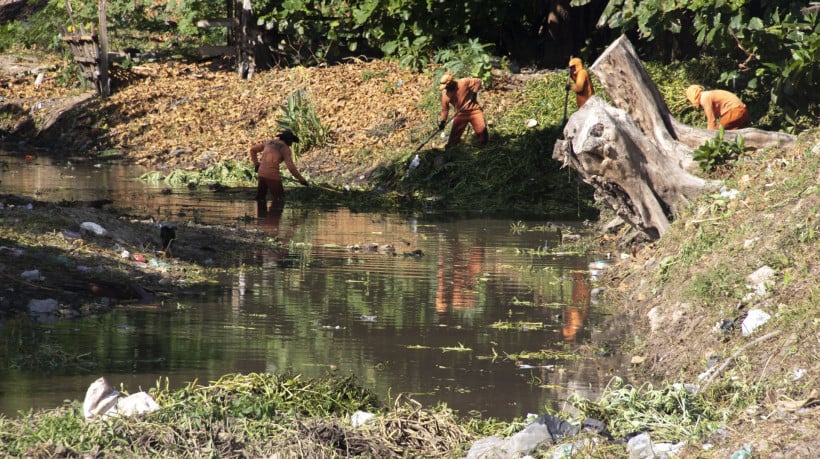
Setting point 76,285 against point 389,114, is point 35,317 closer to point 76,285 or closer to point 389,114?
point 76,285

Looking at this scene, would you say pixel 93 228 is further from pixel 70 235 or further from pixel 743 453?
pixel 743 453

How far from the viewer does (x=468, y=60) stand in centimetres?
2100

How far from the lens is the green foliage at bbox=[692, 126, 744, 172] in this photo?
1043 cm

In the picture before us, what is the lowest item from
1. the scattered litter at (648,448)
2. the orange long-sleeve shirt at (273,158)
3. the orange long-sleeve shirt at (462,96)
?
the scattered litter at (648,448)

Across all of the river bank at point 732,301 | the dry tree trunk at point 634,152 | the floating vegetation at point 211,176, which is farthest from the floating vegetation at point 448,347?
the floating vegetation at point 211,176

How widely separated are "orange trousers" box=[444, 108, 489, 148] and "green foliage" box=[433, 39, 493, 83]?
2.72m

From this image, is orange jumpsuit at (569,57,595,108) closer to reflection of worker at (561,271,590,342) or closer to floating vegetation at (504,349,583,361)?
reflection of worker at (561,271,590,342)

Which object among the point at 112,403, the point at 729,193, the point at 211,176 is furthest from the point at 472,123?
the point at 112,403

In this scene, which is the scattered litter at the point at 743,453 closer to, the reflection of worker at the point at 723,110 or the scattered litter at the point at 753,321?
the scattered litter at the point at 753,321

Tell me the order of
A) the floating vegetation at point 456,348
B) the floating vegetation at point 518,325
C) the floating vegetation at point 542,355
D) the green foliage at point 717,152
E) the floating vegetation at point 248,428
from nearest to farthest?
the floating vegetation at point 248,428 < the floating vegetation at point 542,355 < the floating vegetation at point 456,348 < the floating vegetation at point 518,325 < the green foliage at point 717,152

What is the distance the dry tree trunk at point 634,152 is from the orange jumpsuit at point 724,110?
2.52m

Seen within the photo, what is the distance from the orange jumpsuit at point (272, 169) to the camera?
1605 centimetres

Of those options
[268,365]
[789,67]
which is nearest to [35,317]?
[268,365]

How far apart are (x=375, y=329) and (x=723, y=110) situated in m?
7.33
